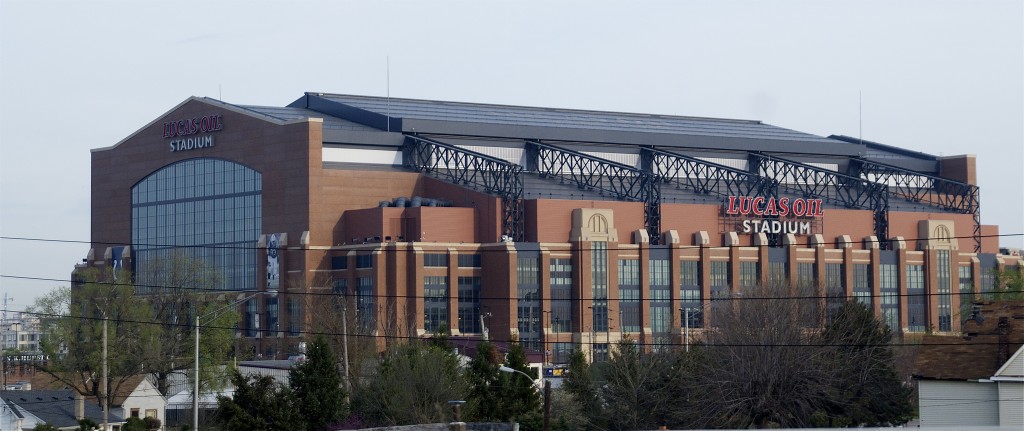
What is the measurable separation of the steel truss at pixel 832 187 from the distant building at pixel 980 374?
93.0 meters

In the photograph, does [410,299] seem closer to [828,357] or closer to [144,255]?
[144,255]

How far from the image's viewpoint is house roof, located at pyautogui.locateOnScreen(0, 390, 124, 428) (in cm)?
9775

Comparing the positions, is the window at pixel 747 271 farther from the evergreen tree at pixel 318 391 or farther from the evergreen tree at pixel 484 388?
the evergreen tree at pixel 318 391

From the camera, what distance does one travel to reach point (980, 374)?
62.2 m

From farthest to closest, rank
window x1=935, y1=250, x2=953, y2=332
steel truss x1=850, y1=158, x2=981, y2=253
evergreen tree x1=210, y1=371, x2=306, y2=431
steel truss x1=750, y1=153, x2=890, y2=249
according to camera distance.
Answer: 1. steel truss x1=850, y1=158, x2=981, y2=253
2. steel truss x1=750, y1=153, x2=890, y2=249
3. window x1=935, y1=250, x2=953, y2=332
4. evergreen tree x1=210, y1=371, x2=306, y2=431

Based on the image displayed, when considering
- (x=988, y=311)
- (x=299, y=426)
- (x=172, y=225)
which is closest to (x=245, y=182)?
(x=172, y=225)

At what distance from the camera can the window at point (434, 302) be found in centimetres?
13512

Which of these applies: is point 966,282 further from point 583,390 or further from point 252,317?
point 583,390

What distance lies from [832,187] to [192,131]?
6818cm

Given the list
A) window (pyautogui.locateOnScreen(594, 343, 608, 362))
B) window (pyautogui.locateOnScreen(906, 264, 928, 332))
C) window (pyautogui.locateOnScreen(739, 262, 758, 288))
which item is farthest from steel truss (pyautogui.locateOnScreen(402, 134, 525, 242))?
window (pyautogui.locateOnScreen(906, 264, 928, 332))

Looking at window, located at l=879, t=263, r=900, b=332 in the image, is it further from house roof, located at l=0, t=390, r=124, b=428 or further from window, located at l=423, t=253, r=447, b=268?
house roof, located at l=0, t=390, r=124, b=428

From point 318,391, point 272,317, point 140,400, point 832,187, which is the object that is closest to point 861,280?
point 832,187

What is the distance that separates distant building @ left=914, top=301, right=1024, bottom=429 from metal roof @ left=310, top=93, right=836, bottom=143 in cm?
9130

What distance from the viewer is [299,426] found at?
78438 millimetres
